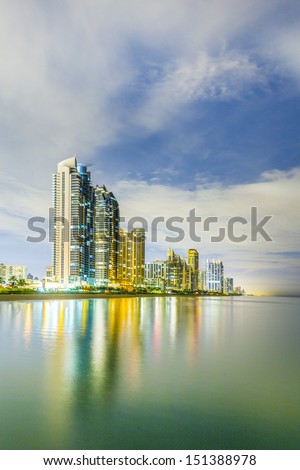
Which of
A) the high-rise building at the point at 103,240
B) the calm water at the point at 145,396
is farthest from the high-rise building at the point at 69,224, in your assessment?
the calm water at the point at 145,396

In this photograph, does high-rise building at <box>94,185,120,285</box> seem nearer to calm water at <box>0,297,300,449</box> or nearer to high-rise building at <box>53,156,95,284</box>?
high-rise building at <box>53,156,95,284</box>

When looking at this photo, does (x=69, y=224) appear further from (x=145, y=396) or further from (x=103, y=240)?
(x=145, y=396)

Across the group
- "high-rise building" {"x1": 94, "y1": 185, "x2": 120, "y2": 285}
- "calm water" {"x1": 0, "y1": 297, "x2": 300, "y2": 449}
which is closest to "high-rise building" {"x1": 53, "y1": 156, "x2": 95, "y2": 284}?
"high-rise building" {"x1": 94, "y1": 185, "x2": 120, "y2": 285}

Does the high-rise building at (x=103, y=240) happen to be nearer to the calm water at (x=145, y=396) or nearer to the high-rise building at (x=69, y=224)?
the high-rise building at (x=69, y=224)

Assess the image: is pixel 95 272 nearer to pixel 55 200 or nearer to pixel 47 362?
pixel 55 200

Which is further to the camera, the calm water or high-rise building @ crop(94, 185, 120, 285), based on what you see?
high-rise building @ crop(94, 185, 120, 285)

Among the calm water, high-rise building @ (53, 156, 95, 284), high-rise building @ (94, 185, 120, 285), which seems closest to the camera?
the calm water

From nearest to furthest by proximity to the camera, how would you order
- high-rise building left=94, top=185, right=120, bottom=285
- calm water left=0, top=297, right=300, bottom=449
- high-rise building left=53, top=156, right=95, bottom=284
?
1. calm water left=0, top=297, right=300, bottom=449
2. high-rise building left=53, top=156, right=95, bottom=284
3. high-rise building left=94, top=185, right=120, bottom=285
